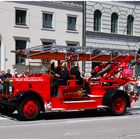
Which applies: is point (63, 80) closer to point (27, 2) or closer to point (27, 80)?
point (27, 80)

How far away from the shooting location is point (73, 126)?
14250 mm

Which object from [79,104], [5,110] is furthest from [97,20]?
[79,104]

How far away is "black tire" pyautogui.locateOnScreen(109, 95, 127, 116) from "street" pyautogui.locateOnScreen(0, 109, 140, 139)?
10.4 inches

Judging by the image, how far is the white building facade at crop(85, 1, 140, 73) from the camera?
124 ft

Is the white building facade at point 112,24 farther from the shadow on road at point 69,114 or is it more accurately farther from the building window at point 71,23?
the shadow on road at point 69,114

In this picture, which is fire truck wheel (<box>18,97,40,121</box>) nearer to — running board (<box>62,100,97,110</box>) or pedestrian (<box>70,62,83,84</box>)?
running board (<box>62,100,97,110</box>)

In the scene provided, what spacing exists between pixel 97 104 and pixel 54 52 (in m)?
2.65

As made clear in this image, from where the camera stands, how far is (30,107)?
51.6ft

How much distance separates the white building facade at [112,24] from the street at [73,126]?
1896 centimetres

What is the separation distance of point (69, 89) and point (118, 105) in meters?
2.35

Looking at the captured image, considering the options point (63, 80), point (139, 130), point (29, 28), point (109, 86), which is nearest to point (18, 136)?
point (139, 130)

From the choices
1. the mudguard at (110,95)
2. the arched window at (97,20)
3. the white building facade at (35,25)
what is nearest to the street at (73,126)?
the mudguard at (110,95)

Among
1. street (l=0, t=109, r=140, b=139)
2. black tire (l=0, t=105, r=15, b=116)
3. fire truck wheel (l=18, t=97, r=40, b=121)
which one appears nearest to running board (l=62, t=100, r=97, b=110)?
street (l=0, t=109, r=140, b=139)

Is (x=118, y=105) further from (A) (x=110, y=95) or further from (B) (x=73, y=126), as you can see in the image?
(B) (x=73, y=126)
